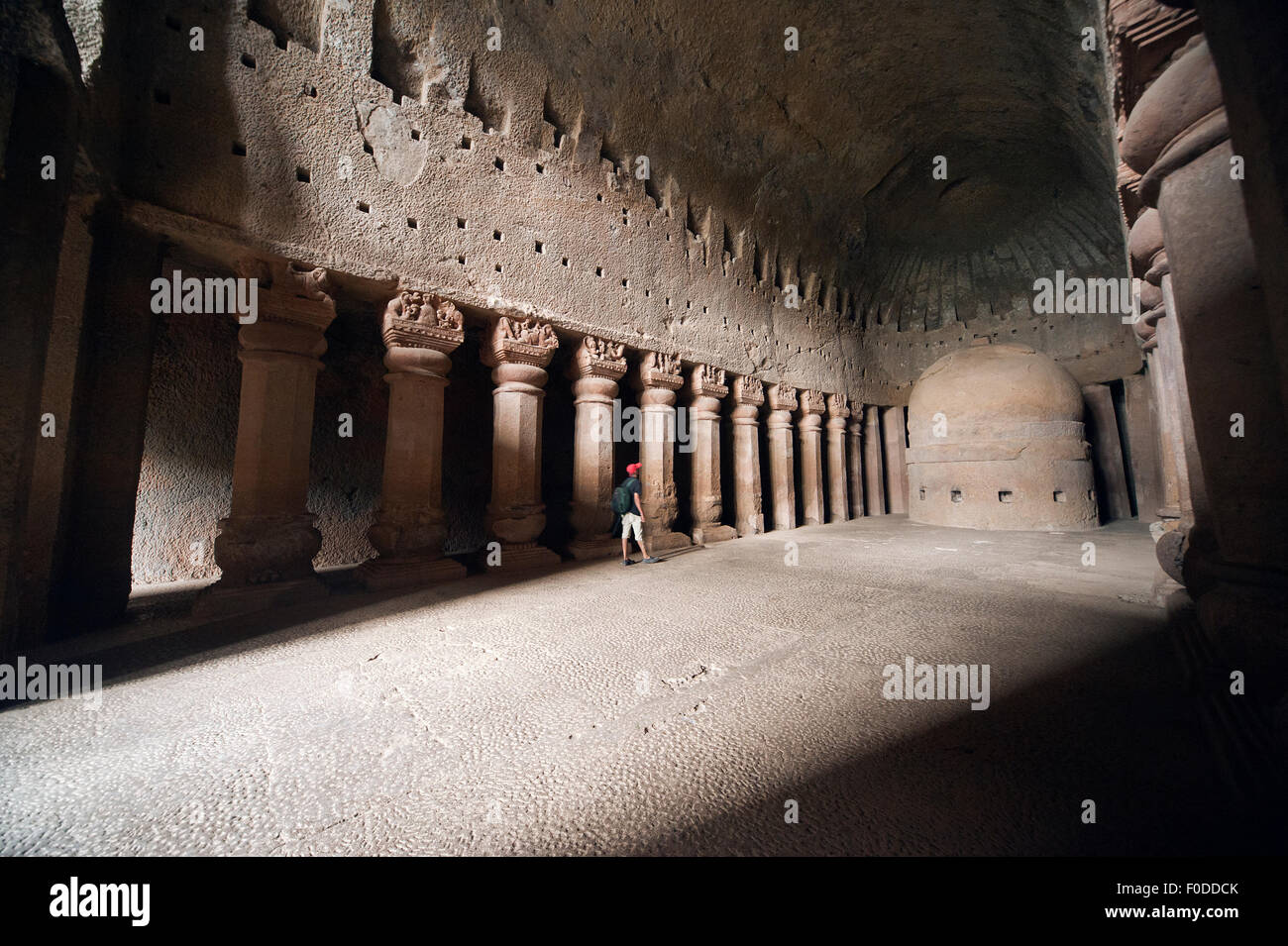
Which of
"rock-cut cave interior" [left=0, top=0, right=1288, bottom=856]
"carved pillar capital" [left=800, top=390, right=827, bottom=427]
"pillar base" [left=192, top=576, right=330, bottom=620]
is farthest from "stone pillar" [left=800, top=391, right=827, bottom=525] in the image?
"pillar base" [left=192, top=576, right=330, bottom=620]

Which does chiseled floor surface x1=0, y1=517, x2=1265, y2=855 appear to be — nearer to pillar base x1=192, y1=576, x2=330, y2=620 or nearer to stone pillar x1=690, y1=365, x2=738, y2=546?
pillar base x1=192, y1=576, x2=330, y2=620

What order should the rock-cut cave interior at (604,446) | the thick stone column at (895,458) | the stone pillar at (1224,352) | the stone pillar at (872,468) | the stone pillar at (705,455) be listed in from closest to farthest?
the rock-cut cave interior at (604,446)
the stone pillar at (1224,352)
the stone pillar at (705,455)
the stone pillar at (872,468)
the thick stone column at (895,458)

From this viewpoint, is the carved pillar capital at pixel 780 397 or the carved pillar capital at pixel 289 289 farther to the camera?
the carved pillar capital at pixel 780 397

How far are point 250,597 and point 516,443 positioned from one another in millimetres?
2609

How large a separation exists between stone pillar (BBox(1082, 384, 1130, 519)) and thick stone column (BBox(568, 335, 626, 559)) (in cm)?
1058

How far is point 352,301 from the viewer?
4.76 meters

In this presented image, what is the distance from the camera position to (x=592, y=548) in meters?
5.56

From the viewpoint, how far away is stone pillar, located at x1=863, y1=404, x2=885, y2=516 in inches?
452

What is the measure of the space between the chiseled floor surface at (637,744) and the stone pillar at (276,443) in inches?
36.3

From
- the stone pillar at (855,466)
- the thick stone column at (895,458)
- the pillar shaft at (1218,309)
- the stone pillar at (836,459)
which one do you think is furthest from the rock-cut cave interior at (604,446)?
the thick stone column at (895,458)

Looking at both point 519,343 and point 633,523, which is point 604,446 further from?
point 519,343

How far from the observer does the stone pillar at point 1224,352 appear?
163 centimetres

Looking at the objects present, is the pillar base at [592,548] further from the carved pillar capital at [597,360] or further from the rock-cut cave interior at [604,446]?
the carved pillar capital at [597,360]
